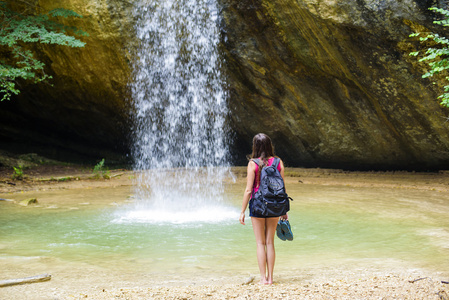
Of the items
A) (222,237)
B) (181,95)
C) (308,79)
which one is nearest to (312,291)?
(222,237)

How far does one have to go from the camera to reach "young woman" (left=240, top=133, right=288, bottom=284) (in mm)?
3689

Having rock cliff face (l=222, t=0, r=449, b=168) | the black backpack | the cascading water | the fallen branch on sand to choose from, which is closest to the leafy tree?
the cascading water

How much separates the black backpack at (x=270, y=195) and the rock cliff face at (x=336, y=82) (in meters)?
6.21

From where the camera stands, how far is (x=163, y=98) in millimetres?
14281

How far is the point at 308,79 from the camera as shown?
11.8m

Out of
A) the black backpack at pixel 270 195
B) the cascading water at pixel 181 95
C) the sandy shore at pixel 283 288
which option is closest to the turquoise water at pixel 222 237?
the sandy shore at pixel 283 288

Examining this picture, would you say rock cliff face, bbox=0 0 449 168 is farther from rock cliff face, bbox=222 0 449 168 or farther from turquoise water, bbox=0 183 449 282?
turquoise water, bbox=0 183 449 282

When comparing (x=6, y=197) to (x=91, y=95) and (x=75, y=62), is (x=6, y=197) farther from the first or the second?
(x=91, y=95)

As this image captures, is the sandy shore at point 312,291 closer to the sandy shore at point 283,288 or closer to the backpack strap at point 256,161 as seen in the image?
the sandy shore at point 283,288

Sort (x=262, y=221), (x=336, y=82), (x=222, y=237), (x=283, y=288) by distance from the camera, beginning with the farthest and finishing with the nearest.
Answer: (x=336, y=82)
(x=222, y=237)
(x=262, y=221)
(x=283, y=288)

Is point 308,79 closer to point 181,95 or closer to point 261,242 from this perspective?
point 181,95

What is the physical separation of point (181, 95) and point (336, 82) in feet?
16.5

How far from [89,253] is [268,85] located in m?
8.77

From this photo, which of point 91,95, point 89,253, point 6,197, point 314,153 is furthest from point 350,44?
point 91,95
